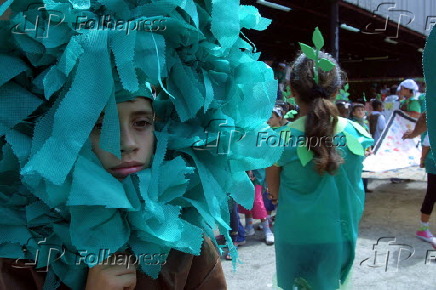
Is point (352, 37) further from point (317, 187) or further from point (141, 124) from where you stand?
point (141, 124)

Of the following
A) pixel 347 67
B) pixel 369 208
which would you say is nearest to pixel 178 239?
pixel 369 208

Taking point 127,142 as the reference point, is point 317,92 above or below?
below

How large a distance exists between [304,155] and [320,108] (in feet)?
0.78

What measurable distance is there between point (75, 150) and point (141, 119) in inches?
8.5

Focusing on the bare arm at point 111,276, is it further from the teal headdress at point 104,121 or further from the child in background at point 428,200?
the child in background at point 428,200

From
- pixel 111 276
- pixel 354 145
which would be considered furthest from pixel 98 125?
pixel 354 145

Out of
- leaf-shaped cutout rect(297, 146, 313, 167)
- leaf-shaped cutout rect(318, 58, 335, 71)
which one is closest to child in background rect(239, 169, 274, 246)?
leaf-shaped cutout rect(297, 146, 313, 167)

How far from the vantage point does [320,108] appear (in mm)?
2242

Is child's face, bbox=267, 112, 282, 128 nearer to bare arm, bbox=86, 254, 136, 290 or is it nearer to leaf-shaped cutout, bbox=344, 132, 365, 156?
leaf-shaped cutout, bbox=344, 132, 365, 156

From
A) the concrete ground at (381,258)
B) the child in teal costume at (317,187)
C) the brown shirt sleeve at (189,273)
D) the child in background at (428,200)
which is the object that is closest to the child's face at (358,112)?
the concrete ground at (381,258)

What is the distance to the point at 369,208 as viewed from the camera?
593 cm

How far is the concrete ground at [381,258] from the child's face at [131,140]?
2520mm

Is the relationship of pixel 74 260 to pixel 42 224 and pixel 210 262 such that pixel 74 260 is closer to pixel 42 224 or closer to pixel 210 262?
pixel 42 224

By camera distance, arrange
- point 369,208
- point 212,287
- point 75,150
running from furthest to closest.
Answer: point 369,208 → point 212,287 → point 75,150
